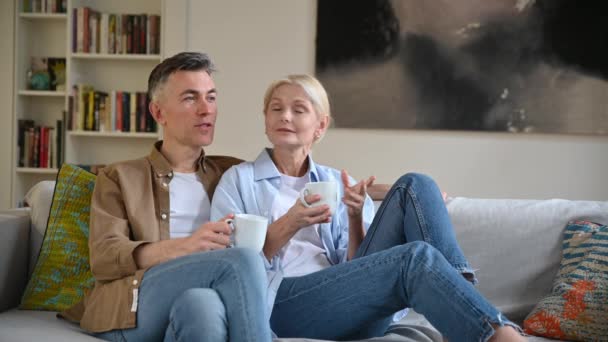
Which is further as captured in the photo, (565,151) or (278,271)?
(565,151)

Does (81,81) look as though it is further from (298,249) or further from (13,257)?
(298,249)

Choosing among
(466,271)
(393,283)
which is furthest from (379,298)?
(466,271)

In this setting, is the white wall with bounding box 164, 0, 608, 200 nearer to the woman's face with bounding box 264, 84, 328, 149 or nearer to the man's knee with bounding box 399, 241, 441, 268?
the woman's face with bounding box 264, 84, 328, 149

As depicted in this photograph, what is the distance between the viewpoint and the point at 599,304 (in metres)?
1.80

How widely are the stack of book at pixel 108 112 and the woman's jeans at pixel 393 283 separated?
2.69 metres

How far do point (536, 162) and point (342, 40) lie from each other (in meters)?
1.30

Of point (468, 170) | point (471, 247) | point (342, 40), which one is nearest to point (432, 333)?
point (471, 247)

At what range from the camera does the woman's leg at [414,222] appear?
1693mm

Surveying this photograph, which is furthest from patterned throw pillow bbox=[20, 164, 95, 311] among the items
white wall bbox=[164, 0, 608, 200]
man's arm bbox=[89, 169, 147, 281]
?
white wall bbox=[164, 0, 608, 200]

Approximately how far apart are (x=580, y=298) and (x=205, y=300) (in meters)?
1.02

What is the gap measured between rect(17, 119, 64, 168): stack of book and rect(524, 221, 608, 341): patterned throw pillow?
3265 mm

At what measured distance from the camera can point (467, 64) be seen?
3.92 meters

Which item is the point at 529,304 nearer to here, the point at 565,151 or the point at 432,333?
the point at 432,333

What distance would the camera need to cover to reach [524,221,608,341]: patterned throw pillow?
5.90 feet
